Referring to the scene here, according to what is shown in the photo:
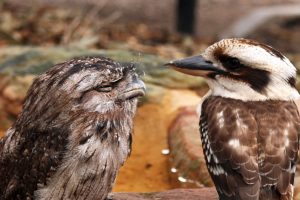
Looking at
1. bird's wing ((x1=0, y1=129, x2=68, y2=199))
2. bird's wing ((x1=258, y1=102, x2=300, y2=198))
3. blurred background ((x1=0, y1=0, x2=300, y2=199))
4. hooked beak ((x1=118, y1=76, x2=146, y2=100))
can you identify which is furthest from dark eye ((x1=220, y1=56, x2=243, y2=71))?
bird's wing ((x1=0, y1=129, x2=68, y2=199))

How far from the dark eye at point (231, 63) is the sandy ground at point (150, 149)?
5.76 ft

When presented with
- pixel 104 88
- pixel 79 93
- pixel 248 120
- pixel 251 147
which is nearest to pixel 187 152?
pixel 248 120

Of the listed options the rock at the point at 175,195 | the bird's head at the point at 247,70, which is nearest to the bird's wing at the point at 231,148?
the bird's head at the point at 247,70

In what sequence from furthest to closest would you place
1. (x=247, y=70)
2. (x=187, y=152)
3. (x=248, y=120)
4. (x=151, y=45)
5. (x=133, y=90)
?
(x=151, y=45)
(x=187, y=152)
(x=247, y=70)
(x=248, y=120)
(x=133, y=90)

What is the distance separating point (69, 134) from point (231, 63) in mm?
1315

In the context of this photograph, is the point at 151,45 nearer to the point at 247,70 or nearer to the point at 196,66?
the point at 196,66

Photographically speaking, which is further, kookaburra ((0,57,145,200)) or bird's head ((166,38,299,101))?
bird's head ((166,38,299,101))

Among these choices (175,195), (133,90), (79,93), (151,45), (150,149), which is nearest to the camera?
(79,93)

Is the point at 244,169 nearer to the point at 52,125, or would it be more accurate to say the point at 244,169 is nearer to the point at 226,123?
the point at 226,123

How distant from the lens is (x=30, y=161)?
4898 mm

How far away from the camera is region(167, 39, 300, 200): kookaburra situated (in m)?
5.05

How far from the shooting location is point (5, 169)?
198 inches

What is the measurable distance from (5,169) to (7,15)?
8148mm

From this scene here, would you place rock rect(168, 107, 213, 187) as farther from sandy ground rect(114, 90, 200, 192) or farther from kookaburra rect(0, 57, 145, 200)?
kookaburra rect(0, 57, 145, 200)
